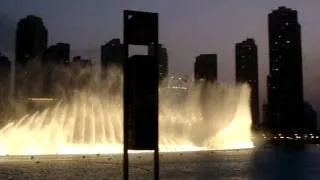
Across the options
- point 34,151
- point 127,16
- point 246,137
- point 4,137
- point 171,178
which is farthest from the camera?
point 246,137

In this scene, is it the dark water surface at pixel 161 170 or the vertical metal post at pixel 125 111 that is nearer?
the vertical metal post at pixel 125 111

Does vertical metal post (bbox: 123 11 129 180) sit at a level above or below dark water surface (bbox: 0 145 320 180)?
above

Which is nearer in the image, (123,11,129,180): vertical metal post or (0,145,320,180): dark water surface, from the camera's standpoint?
(123,11,129,180): vertical metal post

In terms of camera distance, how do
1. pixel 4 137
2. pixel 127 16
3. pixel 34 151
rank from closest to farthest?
pixel 127 16 → pixel 4 137 → pixel 34 151

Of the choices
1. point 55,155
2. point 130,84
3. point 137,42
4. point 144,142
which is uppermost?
point 137,42

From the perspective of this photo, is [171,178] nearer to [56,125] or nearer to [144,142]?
[144,142]

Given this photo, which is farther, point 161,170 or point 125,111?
point 161,170

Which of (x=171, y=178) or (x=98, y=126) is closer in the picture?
(x=171, y=178)

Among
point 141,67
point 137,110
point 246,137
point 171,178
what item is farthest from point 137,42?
point 246,137

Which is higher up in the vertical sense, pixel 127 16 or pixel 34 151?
pixel 127 16

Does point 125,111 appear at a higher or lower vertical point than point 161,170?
higher

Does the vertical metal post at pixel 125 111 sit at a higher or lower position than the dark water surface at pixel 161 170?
higher

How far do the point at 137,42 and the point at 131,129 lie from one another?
7.08 ft

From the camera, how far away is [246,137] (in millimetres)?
133125
